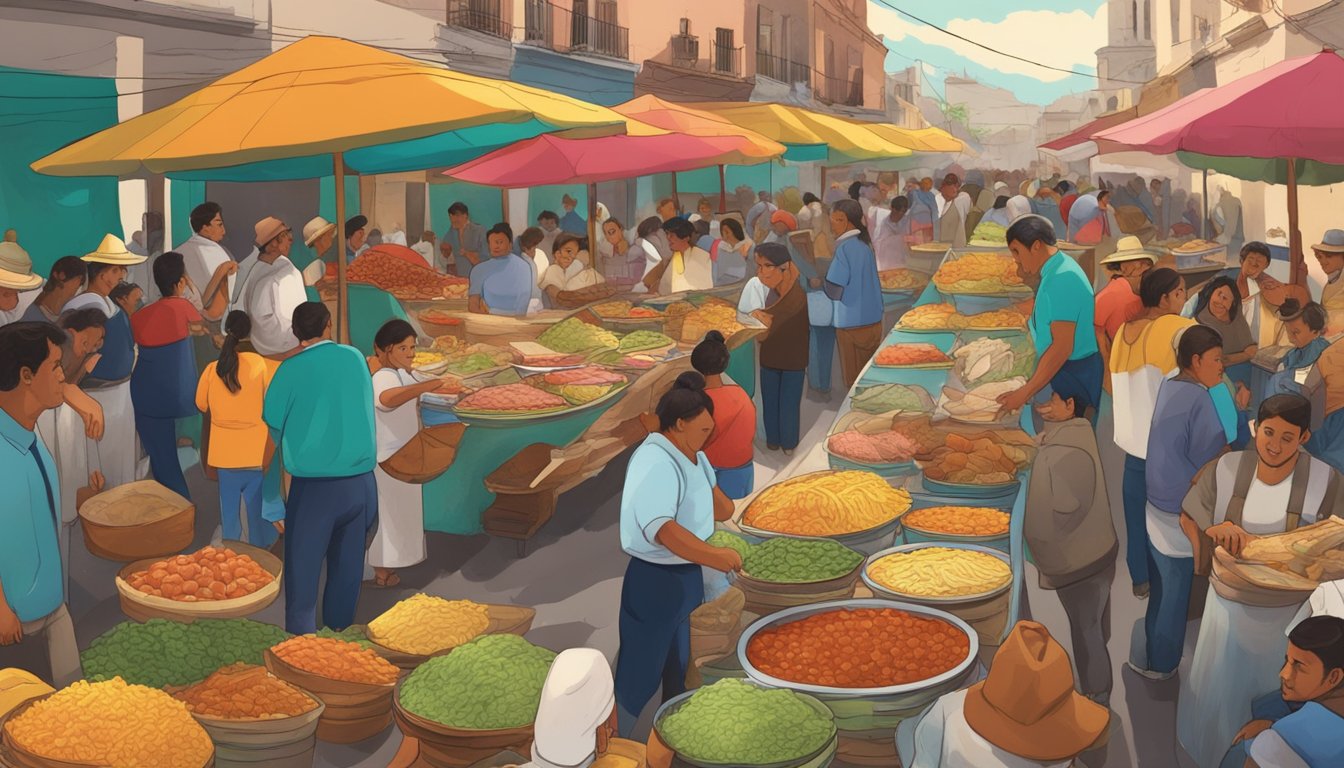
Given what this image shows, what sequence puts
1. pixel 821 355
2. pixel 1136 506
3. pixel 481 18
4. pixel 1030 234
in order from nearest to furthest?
pixel 1136 506, pixel 1030 234, pixel 821 355, pixel 481 18

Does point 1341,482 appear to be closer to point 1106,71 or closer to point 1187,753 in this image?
point 1187,753

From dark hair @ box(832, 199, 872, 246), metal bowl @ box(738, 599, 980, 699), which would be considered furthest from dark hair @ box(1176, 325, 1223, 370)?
dark hair @ box(832, 199, 872, 246)

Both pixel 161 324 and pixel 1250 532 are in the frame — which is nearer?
pixel 1250 532

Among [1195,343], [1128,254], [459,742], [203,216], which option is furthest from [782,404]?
[459,742]

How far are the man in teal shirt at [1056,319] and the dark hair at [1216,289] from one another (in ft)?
2.57

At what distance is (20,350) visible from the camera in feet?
12.9

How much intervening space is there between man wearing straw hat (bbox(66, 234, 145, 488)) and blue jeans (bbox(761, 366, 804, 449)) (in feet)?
15.6

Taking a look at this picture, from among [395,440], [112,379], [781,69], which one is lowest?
[395,440]

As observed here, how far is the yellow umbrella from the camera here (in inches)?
227

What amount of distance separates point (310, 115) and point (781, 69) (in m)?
36.9

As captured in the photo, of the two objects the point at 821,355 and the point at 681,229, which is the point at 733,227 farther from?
the point at 821,355

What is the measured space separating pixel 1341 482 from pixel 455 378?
542cm

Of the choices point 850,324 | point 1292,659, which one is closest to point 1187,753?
point 1292,659

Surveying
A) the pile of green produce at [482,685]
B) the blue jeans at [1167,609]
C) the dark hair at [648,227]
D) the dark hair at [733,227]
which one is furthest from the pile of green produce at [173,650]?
the dark hair at [648,227]
